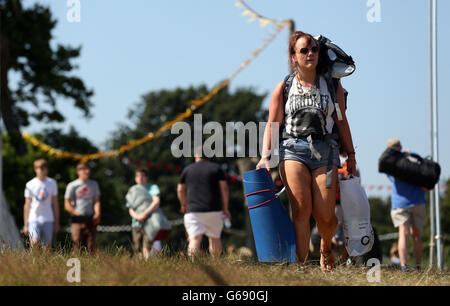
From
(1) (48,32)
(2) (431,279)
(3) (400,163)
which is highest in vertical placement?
(1) (48,32)

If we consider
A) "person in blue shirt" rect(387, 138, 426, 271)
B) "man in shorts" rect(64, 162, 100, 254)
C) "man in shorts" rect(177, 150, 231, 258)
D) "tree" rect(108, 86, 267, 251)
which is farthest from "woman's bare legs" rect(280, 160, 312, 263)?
"tree" rect(108, 86, 267, 251)

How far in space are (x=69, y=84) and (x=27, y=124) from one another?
2.61 metres

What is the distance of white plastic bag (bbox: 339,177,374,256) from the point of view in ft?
18.4

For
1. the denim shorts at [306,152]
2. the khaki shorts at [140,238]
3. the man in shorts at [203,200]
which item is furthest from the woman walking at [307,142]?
the khaki shorts at [140,238]

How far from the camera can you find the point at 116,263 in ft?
14.2

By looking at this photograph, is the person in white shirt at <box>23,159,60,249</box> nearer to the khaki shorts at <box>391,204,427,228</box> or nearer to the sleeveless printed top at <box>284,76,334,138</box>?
the khaki shorts at <box>391,204,427,228</box>

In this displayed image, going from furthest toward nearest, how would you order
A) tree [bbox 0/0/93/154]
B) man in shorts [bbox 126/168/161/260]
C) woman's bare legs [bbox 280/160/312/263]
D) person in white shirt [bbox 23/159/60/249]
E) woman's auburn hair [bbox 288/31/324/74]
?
1. tree [bbox 0/0/93/154]
2. man in shorts [bbox 126/168/161/260]
3. person in white shirt [bbox 23/159/60/249]
4. woman's auburn hair [bbox 288/31/324/74]
5. woman's bare legs [bbox 280/160/312/263]

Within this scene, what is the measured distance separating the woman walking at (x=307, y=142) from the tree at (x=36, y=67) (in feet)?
86.6

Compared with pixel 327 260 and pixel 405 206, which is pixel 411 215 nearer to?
pixel 405 206

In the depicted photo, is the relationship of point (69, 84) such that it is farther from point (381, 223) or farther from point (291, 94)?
point (381, 223)

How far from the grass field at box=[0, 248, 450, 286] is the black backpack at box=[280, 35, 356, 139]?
4.20 feet

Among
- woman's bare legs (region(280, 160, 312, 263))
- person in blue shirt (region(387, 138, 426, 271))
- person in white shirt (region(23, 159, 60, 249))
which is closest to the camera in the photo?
woman's bare legs (region(280, 160, 312, 263))

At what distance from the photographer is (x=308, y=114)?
18.2 feet
